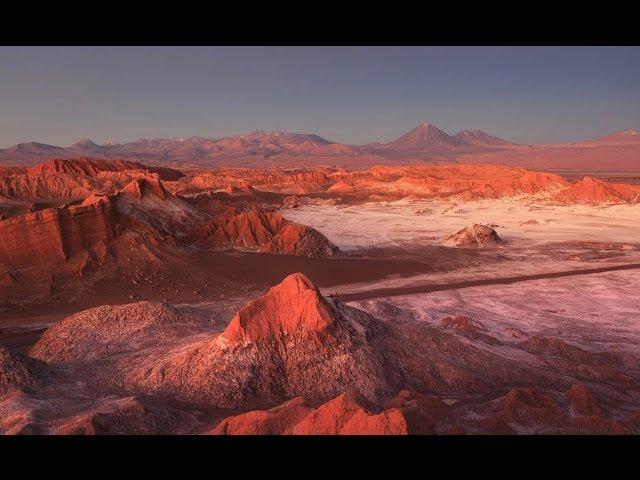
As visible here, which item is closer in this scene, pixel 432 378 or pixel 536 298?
pixel 432 378

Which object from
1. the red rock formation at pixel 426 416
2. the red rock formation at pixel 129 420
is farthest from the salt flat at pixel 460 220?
the red rock formation at pixel 129 420

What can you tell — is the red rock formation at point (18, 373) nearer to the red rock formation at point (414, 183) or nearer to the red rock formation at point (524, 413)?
the red rock formation at point (524, 413)

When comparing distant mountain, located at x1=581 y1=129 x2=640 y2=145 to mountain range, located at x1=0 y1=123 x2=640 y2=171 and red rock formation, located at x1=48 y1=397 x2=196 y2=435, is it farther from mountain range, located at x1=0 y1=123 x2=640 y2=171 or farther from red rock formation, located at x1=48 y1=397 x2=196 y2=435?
red rock formation, located at x1=48 y1=397 x2=196 y2=435

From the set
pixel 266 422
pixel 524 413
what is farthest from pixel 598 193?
pixel 266 422

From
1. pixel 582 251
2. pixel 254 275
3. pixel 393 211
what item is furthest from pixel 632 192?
pixel 254 275

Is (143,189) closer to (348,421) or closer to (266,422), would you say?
(266,422)

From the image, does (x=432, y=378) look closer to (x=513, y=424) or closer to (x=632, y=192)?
(x=513, y=424)
